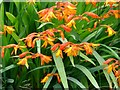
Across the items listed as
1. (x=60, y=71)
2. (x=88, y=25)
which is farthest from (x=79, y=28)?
(x=60, y=71)

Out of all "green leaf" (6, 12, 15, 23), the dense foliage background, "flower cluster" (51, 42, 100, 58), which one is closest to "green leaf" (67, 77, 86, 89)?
the dense foliage background

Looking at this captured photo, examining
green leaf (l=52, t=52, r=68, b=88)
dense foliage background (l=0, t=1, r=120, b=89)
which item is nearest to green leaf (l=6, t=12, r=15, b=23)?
dense foliage background (l=0, t=1, r=120, b=89)

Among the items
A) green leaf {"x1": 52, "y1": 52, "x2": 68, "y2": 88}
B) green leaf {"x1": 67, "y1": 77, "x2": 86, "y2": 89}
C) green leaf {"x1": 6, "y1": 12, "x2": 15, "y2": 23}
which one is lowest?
green leaf {"x1": 67, "y1": 77, "x2": 86, "y2": 89}

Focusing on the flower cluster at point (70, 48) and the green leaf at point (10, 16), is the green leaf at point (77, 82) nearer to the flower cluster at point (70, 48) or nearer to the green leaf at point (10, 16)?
the flower cluster at point (70, 48)

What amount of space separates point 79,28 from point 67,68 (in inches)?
8.5

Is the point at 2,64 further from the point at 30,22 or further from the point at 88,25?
the point at 88,25

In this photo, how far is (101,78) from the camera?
1490mm

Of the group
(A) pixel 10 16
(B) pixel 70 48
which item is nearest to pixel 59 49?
(B) pixel 70 48

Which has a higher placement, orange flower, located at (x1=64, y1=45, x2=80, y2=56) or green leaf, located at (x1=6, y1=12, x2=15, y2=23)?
green leaf, located at (x1=6, y1=12, x2=15, y2=23)

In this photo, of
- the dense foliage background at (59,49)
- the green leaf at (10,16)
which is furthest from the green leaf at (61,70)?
the green leaf at (10,16)

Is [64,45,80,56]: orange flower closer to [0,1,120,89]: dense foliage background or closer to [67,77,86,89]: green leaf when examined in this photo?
[0,1,120,89]: dense foliage background

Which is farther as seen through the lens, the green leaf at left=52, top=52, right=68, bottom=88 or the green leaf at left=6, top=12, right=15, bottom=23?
the green leaf at left=6, top=12, right=15, bottom=23

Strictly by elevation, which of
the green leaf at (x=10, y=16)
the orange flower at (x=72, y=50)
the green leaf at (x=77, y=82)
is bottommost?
the green leaf at (x=77, y=82)

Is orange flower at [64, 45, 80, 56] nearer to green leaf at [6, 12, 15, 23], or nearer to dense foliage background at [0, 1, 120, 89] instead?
dense foliage background at [0, 1, 120, 89]
